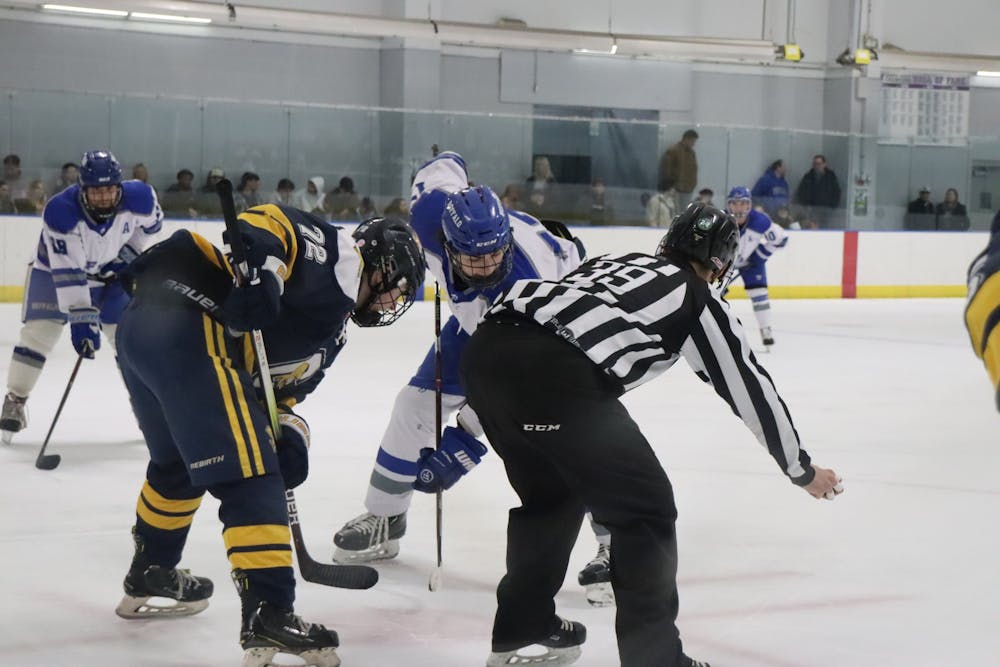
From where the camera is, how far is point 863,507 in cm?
423

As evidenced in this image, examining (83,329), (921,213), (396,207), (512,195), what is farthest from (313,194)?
(83,329)

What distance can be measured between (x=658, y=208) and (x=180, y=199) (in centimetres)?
458

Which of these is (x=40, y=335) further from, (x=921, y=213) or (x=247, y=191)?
(x=921, y=213)

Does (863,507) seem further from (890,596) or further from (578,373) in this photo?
(578,373)

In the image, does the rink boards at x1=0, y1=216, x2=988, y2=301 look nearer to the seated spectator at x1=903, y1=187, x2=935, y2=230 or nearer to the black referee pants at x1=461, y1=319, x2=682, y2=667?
the seated spectator at x1=903, y1=187, x2=935, y2=230

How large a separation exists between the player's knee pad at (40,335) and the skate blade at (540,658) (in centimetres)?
337

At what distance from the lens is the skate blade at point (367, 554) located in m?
3.55

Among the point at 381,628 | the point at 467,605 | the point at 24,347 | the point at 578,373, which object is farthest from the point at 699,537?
the point at 24,347

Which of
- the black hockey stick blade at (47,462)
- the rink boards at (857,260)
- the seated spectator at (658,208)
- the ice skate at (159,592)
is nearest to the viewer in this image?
the ice skate at (159,592)

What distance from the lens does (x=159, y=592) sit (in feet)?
9.67

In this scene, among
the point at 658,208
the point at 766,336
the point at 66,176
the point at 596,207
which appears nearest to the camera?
the point at 766,336

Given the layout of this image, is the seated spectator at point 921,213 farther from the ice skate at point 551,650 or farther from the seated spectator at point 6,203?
the ice skate at point 551,650

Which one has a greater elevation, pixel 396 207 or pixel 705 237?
pixel 705 237

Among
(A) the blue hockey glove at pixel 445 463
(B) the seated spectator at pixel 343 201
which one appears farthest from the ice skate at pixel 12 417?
(B) the seated spectator at pixel 343 201
